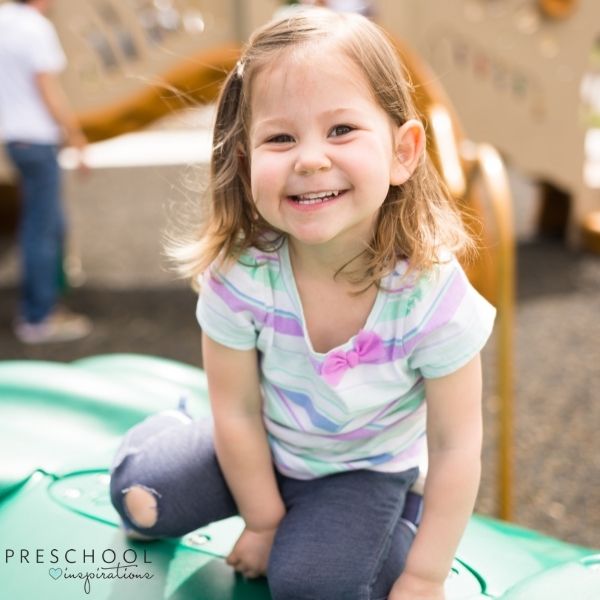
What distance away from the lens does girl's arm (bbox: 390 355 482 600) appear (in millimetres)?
1065

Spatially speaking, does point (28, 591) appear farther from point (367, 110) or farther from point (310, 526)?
point (367, 110)

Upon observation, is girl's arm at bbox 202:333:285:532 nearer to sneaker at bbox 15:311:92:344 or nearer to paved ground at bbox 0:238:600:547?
paved ground at bbox 0:238:600:547

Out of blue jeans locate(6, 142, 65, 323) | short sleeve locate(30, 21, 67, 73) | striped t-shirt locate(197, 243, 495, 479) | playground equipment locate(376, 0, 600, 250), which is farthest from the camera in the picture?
playground equipment locate(376, 0, 600, 250)

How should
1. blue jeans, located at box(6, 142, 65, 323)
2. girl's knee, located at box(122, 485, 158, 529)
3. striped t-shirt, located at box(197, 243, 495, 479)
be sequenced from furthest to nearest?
blue jeans, located at box(6, 142, 65, 323)
girl's knee, located at box(122, 485, 158, 529)
striped t-shirt, located at box(197, 243, 495, 479)

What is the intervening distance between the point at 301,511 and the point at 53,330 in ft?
6.61

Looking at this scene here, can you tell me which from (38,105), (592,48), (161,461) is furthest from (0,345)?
(592,48)

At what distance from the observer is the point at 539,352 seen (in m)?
2.75

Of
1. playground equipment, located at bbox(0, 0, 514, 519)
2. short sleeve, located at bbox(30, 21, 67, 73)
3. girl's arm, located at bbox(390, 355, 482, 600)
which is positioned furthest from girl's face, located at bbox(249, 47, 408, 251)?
playground equipment, located at bbox(0, 0, 514, 519)

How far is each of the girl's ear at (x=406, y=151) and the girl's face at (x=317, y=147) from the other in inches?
1.5

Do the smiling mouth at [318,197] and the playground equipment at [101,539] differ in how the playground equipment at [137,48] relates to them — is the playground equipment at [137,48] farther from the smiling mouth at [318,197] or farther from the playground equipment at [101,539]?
the smiling mouth at [318,197]

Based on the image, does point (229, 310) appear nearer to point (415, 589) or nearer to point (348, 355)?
point (348, 355)

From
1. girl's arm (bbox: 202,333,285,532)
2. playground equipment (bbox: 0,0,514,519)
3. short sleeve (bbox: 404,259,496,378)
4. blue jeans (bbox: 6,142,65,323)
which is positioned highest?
short sleeve (bbox: 404,259,496,378)

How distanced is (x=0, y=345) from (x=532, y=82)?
2.08 meters

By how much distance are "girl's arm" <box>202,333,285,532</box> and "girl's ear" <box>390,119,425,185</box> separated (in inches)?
10.6
